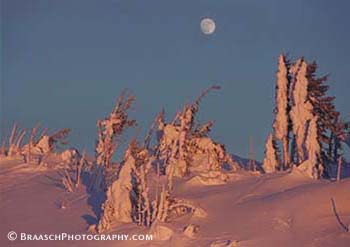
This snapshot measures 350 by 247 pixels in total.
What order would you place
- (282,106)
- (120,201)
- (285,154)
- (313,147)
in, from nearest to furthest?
(120,201) < (313,147) < (285,154) < (282,106)

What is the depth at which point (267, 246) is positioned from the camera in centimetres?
1114

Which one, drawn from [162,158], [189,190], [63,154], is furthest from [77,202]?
[63,154]

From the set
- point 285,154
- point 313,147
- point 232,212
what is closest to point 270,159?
point 285,154

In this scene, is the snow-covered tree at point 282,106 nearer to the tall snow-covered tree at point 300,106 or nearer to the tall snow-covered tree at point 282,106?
the tall snow-covered tree at point 282,106

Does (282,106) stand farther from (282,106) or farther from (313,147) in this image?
(313,147)

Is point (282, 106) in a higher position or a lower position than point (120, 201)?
higher

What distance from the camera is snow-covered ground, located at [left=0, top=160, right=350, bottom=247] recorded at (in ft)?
38.0

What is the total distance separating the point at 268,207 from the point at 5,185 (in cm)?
782

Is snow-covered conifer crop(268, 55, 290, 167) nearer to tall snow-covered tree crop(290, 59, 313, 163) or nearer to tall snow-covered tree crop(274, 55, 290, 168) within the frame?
tall snow-covered tree crop(274, 55, 290, 168)

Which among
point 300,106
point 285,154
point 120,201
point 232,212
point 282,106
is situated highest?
point 282,106

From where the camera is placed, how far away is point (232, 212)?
1325 centimetres

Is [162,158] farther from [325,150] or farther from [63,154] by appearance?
[325,150]

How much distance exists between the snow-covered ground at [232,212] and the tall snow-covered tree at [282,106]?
6273 millimetres

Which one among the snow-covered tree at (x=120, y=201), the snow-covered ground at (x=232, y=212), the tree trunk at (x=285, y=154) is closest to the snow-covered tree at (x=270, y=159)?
the tree trunk at (x=285, y=154)
